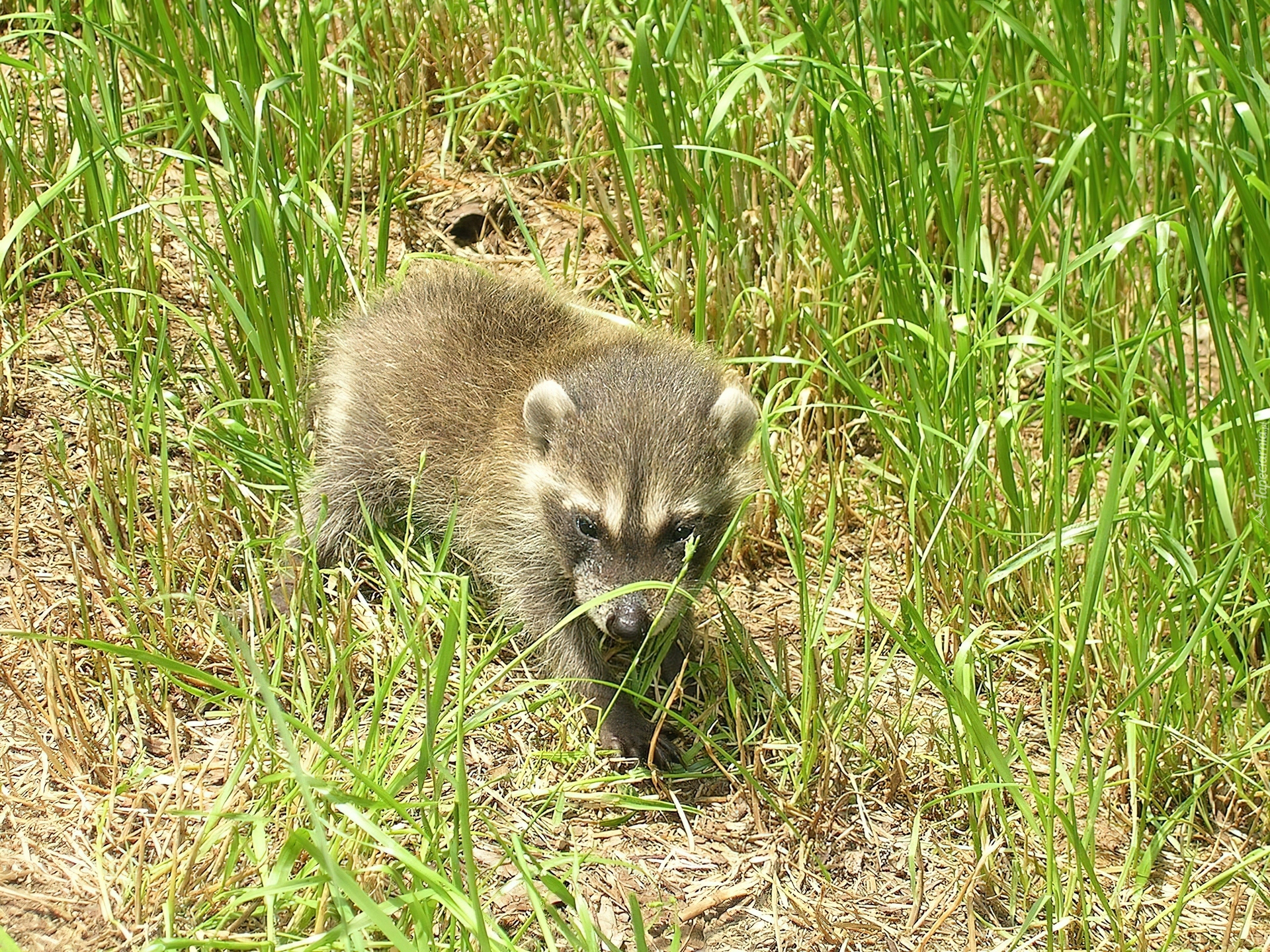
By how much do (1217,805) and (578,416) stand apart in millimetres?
2283

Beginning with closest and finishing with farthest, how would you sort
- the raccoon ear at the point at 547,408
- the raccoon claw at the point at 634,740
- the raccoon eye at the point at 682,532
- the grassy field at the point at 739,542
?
the grassy field at the point at 739,542 < the raccoon claw at the point at 634,740 < the raccoon eye at the point at 682,532 < the raccoon ear at the point at 547,408

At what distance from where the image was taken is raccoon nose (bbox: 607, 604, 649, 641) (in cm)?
402

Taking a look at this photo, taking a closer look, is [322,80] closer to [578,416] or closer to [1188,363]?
[578,416]

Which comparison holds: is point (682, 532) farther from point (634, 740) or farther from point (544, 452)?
point (634, 740)

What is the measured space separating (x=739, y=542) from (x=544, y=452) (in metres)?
0.90

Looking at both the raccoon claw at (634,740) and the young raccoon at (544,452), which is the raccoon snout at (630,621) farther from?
the raccoon claw at (634,740)

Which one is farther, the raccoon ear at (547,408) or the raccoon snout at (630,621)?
the raccoon ear at (547,408)

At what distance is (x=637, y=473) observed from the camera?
4.25 m

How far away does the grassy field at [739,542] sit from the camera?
356cm

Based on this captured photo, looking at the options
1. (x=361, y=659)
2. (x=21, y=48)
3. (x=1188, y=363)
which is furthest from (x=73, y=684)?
(x=1188, y=363)

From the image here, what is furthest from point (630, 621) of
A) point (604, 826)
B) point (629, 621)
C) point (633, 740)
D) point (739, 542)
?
point (739, 542)

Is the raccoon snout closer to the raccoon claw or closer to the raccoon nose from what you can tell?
the raccoon nose

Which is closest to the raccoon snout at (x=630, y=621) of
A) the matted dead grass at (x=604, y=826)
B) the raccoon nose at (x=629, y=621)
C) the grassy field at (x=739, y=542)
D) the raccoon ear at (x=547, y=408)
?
the raccoon nose at (x=629, y=621)

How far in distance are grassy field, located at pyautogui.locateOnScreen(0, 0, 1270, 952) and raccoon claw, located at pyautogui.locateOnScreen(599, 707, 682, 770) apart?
10 cm
